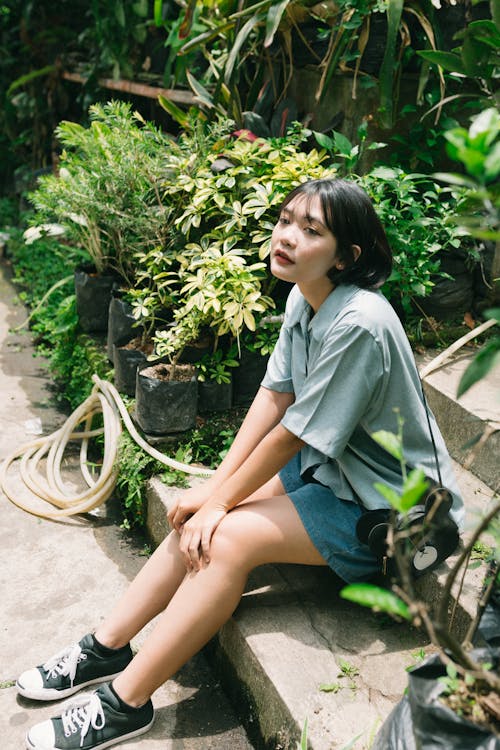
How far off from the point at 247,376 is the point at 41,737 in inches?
58.1

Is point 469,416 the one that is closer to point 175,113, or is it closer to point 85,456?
point 85,456

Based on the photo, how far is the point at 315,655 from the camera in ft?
6.42

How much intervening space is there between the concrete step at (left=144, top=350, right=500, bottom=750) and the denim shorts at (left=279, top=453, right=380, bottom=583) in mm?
151

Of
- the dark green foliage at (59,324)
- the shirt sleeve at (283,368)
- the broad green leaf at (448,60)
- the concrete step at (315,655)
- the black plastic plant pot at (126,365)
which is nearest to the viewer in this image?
the concrete step at (315,655)

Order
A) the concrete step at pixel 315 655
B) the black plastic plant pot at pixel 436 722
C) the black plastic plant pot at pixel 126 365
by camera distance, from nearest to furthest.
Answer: the black plastic plant pot at pixel 436 722 < the concrete step at pixel 315 655 < the black plastic plant pot at pixel 126 365

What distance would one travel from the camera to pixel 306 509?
2.04 meters

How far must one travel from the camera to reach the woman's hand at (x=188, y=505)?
2.16m

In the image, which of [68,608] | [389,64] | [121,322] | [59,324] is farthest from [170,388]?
[389,64]

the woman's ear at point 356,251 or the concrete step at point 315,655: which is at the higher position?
the woman's ear at point 356,251

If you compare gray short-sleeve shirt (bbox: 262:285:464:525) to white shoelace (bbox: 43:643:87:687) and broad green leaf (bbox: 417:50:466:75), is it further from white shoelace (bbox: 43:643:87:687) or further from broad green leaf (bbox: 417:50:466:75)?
broad green leaf (bbox: 417:50:466:75)

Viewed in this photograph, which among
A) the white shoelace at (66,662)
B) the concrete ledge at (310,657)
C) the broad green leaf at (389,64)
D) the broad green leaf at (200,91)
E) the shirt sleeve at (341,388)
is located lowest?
the white shoelace at (66,662)

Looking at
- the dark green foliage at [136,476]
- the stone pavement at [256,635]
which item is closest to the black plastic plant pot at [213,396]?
the dark green foliage at [136,476]

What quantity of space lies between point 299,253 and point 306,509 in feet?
2.20

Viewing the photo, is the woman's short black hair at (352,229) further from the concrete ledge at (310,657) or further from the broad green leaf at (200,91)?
the broad green leaf at (200,91)
